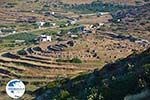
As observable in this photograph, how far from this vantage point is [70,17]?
7387 inches

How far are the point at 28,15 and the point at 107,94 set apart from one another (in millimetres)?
174373

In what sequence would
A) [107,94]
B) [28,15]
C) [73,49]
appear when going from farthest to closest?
1. [28,15]
2. [73,49]
3. [107,94]

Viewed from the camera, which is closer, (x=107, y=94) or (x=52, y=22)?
(x=107, y=94)

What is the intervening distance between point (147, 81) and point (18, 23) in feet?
518

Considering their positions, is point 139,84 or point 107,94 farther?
point 107,94

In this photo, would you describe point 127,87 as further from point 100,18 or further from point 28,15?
point 28,15

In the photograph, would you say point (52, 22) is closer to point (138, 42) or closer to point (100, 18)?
point (100, 18)

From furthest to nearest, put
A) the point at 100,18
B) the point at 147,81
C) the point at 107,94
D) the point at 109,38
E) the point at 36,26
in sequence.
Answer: the point at 100,18 < the point at 36,26 < the point at 109,38 < the point at 107,94 < the point at 147,81

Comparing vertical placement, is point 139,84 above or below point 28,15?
above

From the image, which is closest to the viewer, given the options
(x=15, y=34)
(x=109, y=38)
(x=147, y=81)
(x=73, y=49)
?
(x=147, y=81)

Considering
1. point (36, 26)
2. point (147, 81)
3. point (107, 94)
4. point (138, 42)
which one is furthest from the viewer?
point (36, 26)

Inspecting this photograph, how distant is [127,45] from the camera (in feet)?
352

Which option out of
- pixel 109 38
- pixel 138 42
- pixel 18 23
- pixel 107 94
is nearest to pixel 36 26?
pixel 18 23

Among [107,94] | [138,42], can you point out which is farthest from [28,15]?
[107,94]
